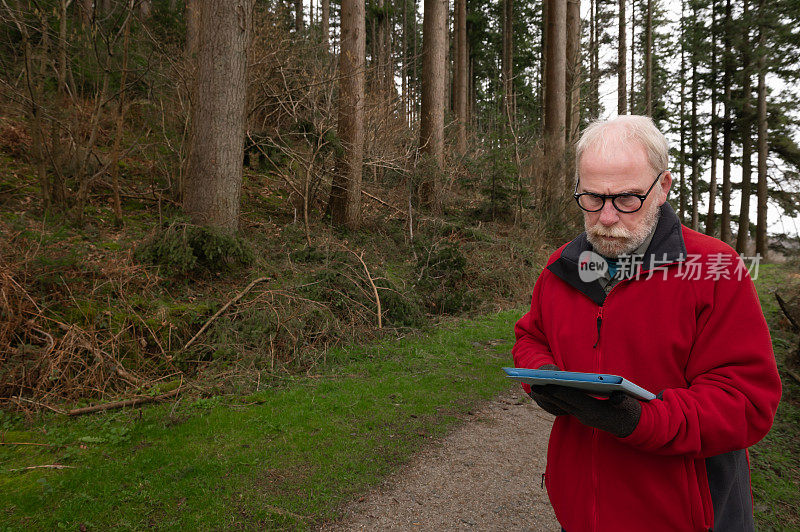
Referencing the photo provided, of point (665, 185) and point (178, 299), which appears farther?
point (178, 299)

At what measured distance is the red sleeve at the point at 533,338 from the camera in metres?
1.92

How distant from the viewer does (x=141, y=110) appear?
10.1 meters

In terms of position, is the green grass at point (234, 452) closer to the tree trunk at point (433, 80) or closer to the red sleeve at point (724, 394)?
the red sleeve at point (724, 394)

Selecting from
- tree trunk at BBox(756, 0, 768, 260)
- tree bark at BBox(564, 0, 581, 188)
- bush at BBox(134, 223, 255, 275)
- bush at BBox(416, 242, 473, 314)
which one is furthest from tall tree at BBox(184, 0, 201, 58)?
tree trunk at BBox(756, 0, 768, 260)

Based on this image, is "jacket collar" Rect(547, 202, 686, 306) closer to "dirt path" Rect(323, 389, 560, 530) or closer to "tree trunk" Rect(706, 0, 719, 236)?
"dirt path" Rect(323, 389, 560, 530)

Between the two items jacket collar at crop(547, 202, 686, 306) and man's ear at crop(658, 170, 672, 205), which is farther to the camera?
man's ear at crop(658, 170, 672, 205)

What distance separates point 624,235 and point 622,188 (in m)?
0.17

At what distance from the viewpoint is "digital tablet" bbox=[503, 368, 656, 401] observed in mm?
1288

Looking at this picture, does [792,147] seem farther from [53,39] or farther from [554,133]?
[53,39]

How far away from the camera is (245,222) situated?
33.5 ft

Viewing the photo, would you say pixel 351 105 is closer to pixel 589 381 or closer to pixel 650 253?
pixel 650 253

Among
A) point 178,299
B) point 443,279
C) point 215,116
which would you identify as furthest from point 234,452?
point 443,279

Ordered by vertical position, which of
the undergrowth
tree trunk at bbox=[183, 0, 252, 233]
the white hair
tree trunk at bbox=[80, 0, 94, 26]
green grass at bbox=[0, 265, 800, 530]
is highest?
tree trunk at bbox=[80, 0, 94, 26]

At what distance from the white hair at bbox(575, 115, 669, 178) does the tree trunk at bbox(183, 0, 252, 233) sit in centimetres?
724
